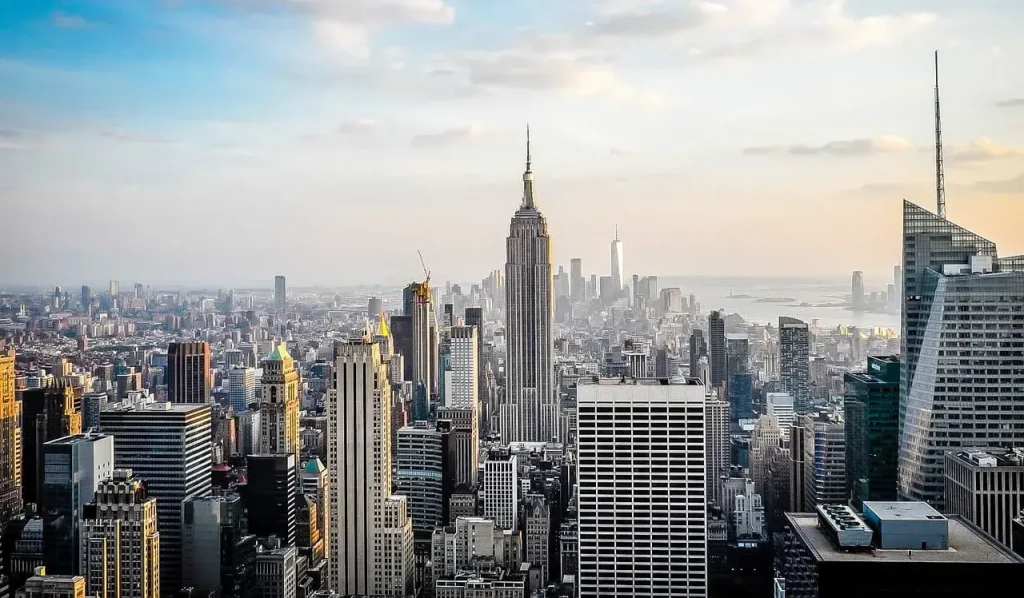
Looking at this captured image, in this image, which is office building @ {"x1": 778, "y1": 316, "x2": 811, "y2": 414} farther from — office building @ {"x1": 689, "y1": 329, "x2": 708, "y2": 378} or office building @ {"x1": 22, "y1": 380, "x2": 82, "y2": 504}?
office building @ {"x1": 22, "y1": 380, "x2": 82, "y2": 504}

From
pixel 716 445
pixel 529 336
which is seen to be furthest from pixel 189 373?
pixel 529 336

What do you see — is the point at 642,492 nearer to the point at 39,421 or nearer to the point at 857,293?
the point at 857,293

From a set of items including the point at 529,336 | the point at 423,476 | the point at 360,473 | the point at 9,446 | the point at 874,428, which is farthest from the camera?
the point at 529,336

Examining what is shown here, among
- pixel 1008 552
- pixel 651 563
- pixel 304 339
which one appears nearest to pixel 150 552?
pixel 304 339

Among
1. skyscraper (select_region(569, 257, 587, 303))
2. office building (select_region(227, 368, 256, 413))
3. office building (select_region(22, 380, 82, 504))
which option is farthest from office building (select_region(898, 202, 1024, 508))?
office building (select_region(22, 380, 82, 504))

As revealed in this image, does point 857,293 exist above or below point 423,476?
above

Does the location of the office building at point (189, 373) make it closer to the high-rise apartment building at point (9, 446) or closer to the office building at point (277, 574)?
the high-rise apartment building at point (9, 446)

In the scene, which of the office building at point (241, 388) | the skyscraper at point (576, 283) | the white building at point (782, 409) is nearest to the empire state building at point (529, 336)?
the skyscraper at point (576, 283)
